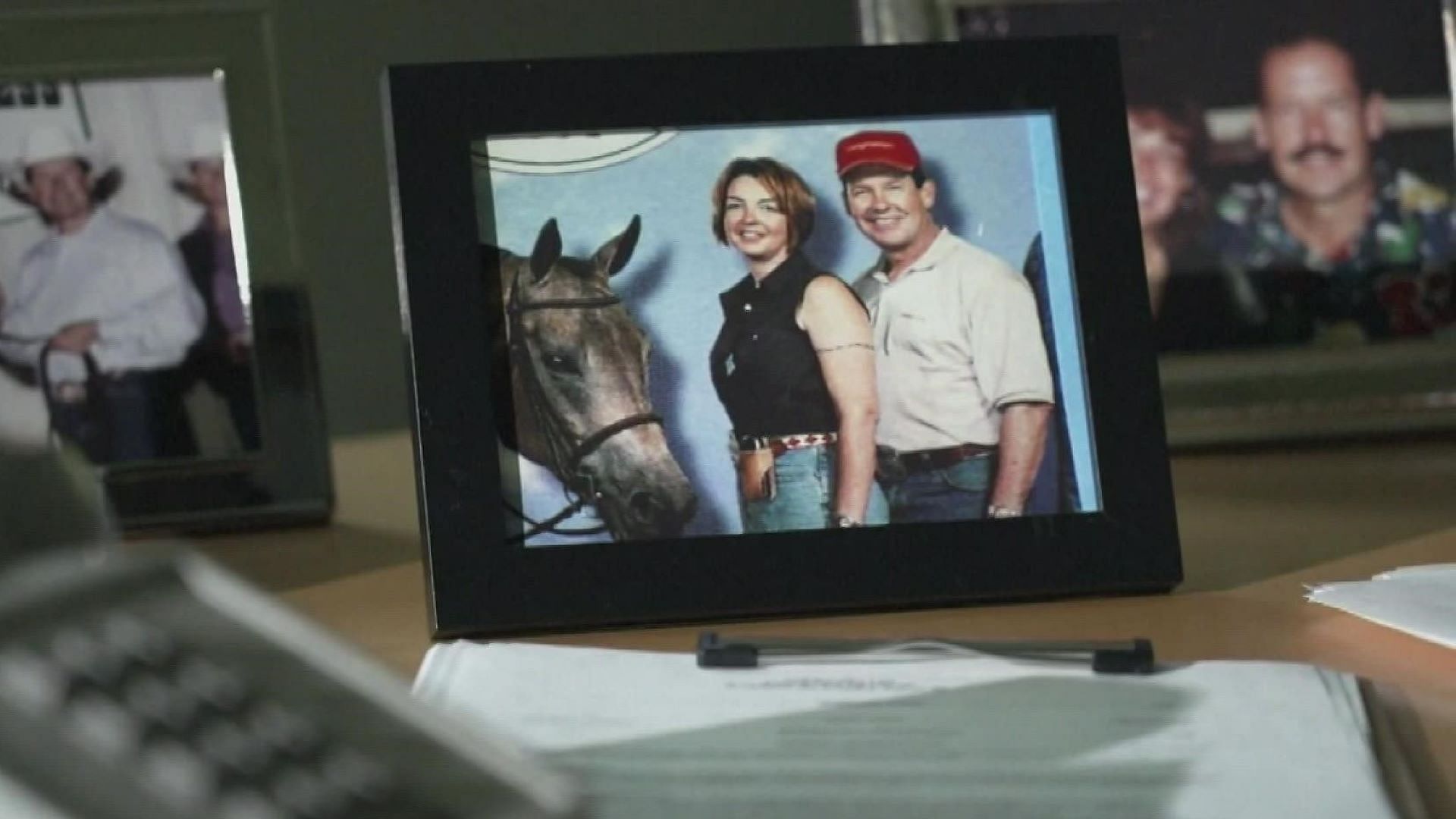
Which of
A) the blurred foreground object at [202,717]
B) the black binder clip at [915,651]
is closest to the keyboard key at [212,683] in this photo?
the blurred foreground object at [202,717]

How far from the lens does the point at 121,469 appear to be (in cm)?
89

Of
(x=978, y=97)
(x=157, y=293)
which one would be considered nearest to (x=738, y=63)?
(x=978, y=97)

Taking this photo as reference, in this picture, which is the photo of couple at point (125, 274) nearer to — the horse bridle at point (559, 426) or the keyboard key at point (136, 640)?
the horse bridle at point (559, 426)

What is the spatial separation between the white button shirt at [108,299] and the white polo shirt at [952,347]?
379 mm

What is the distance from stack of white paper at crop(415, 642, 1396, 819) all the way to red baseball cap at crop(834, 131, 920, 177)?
0.22m

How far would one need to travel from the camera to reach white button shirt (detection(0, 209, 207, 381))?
879mm

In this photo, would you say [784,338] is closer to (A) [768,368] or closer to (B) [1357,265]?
(A) [768,368]

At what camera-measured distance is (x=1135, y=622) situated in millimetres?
660

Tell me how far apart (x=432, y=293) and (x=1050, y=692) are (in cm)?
28

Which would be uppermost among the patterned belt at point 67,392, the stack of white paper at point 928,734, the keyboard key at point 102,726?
the patterned belt at point 67,392

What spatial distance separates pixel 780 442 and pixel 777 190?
10 centimetres

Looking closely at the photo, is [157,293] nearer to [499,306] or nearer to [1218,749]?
[499,306]

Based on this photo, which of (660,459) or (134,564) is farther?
(660,459)

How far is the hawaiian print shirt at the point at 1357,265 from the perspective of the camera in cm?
95
